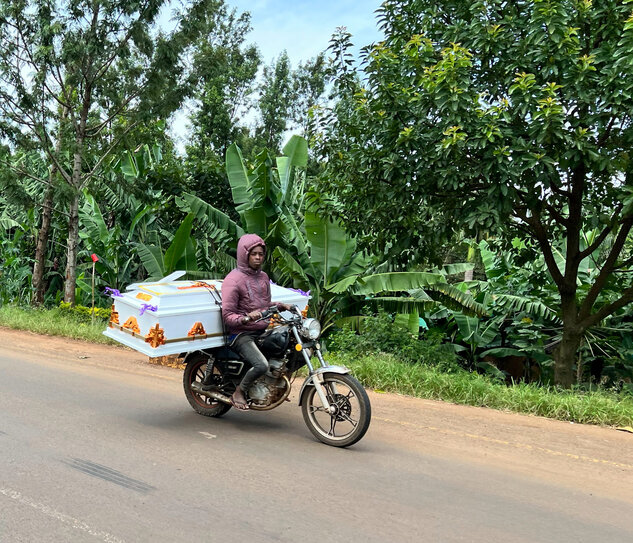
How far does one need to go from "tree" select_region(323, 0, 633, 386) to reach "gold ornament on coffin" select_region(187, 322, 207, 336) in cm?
324

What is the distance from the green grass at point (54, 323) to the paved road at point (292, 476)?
16.1ft

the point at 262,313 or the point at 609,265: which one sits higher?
the point at 609,265

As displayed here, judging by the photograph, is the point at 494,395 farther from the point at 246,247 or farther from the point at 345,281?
the point at 345,281

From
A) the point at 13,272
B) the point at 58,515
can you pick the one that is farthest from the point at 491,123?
the point at 13,272

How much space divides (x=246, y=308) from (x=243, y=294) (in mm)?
137

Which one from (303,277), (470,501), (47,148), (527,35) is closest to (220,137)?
(47,148)

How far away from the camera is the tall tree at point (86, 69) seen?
42.7ft

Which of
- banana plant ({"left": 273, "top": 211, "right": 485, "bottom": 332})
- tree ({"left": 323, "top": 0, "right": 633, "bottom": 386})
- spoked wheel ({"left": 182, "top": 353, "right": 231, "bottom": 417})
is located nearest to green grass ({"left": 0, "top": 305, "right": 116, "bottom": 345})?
banana plant ({"left": 273, "top": 211, "right": 485, "bottom": 332})

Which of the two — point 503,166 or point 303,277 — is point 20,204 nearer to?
point 303,277

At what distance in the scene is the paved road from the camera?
370 cm

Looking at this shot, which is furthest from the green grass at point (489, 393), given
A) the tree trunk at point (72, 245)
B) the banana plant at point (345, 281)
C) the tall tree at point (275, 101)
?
the tall tree at point (275, 101)

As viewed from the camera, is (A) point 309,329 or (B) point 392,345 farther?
(B) point 392,345

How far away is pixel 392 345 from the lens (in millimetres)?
10180

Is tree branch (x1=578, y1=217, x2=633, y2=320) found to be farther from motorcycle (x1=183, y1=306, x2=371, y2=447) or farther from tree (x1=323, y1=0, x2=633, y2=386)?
motorcycle (x1=183, y1=306, x2=371, y2=447)
